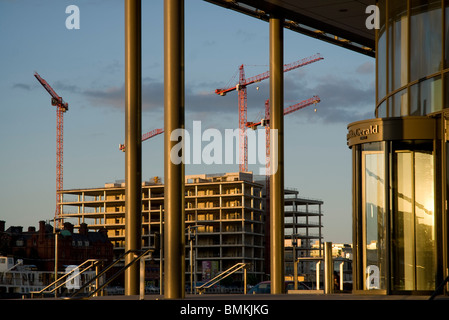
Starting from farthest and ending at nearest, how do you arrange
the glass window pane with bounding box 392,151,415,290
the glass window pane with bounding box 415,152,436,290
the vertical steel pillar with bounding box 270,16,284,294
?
the vertical steel pillar with bounding box 270,16,284,294, the glass window pane with bounding box 392,151,415,290, the glass window pane with bounding box 415,152,436,290

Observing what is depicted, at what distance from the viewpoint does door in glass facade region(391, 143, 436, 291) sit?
54.6 feet

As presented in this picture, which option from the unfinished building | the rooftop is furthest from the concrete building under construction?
the rooftop

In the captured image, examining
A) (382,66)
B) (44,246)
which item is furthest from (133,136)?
(44,246)

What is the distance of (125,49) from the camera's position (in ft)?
61.5

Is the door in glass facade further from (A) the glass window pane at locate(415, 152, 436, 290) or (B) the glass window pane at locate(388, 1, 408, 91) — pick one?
(B) the glass window pane at locate(388, 1, 408, 91)

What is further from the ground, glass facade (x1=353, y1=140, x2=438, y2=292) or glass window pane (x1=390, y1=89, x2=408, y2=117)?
glass window pane (x1=390, y1=89, x2=408, y2=117)

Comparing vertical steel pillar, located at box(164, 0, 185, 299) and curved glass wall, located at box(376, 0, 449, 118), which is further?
curved glass wall, located at box(376, 0, 449, 118)

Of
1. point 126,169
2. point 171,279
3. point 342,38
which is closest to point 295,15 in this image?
point 342,38

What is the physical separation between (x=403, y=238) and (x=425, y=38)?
4922 mm

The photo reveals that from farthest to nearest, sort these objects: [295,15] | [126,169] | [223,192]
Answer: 1. [223,192]
2. [295,15]
3. [126,169]

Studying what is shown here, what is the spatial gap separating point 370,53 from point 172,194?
632 inches

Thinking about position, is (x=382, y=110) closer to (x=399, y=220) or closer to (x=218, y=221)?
(x=399, y=220)

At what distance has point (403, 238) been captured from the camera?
16797mm
